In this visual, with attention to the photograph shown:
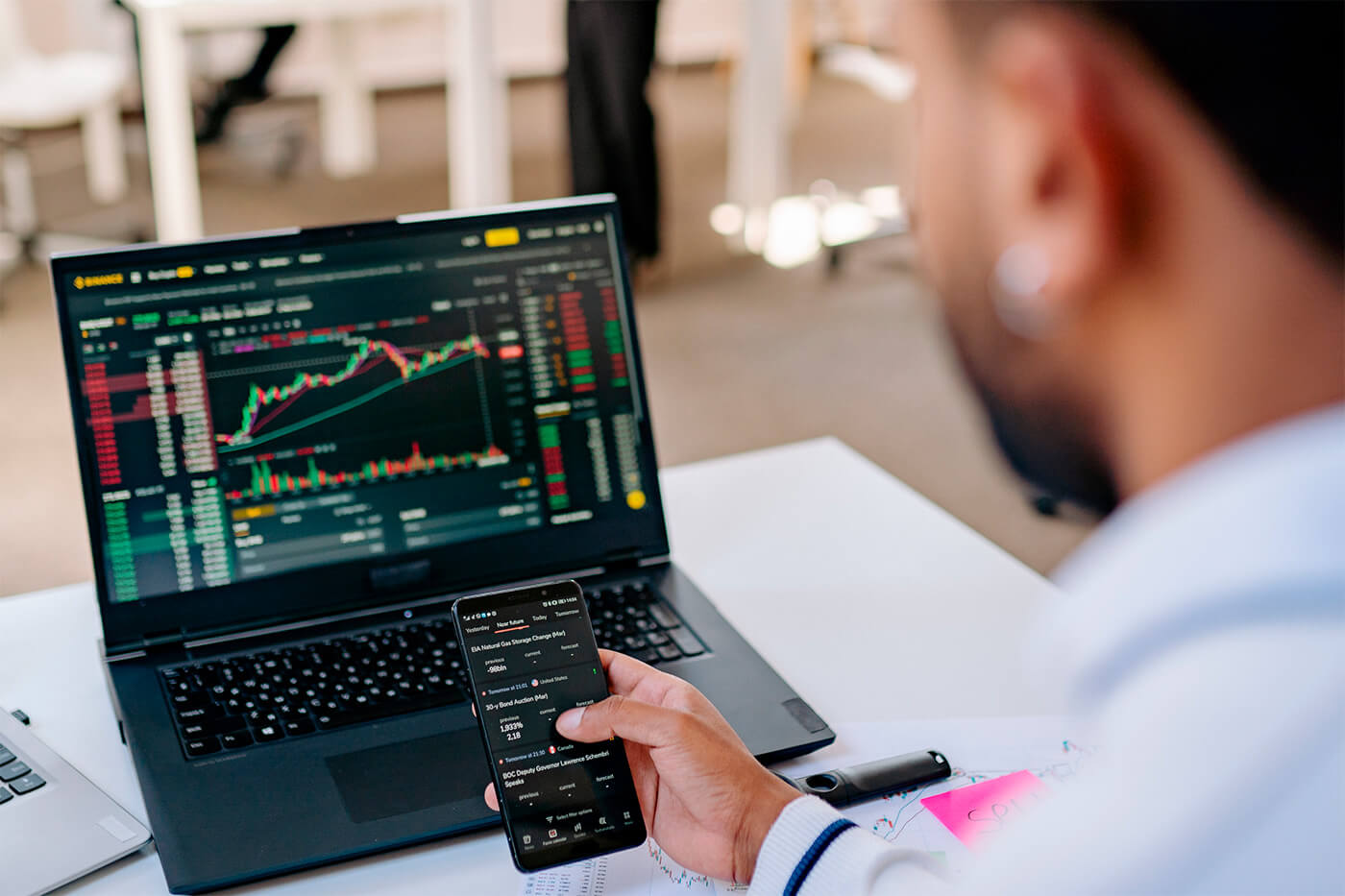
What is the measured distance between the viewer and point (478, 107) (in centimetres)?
356

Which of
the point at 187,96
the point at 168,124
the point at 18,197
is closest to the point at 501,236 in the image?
the point at 168,124

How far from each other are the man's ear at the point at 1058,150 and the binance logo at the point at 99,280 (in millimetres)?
744

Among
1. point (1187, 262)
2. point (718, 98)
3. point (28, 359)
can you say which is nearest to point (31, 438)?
point (28, 359)

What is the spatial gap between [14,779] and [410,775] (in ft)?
0.81

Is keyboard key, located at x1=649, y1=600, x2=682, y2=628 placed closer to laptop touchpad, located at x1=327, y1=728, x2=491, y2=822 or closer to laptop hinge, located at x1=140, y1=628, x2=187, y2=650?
laptop touchpad, located at x1=327, y1=728, x2=491, y2=822

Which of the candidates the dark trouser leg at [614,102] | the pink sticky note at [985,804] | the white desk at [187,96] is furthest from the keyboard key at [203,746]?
the dark trouser leg at [614,102]

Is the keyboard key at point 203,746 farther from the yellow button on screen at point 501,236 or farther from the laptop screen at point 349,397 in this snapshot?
the yellow button on screen at point 501,236

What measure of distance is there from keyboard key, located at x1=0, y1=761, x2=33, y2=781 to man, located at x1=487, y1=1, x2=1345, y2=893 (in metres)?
0.63

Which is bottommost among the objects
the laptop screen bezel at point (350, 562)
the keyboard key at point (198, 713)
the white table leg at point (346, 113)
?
the keyboard key at point (198, 713)

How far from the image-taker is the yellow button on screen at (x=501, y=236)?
106cm

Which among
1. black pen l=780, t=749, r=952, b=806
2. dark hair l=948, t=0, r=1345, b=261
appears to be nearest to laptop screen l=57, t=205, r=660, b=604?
black pen l=780, t=749, r=952, b=806

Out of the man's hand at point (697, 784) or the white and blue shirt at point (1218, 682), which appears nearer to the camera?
the white and blue shirt at point (1218, 682)

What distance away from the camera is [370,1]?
3.45m

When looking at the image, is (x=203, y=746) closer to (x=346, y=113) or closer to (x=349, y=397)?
(x=349, y=397)
